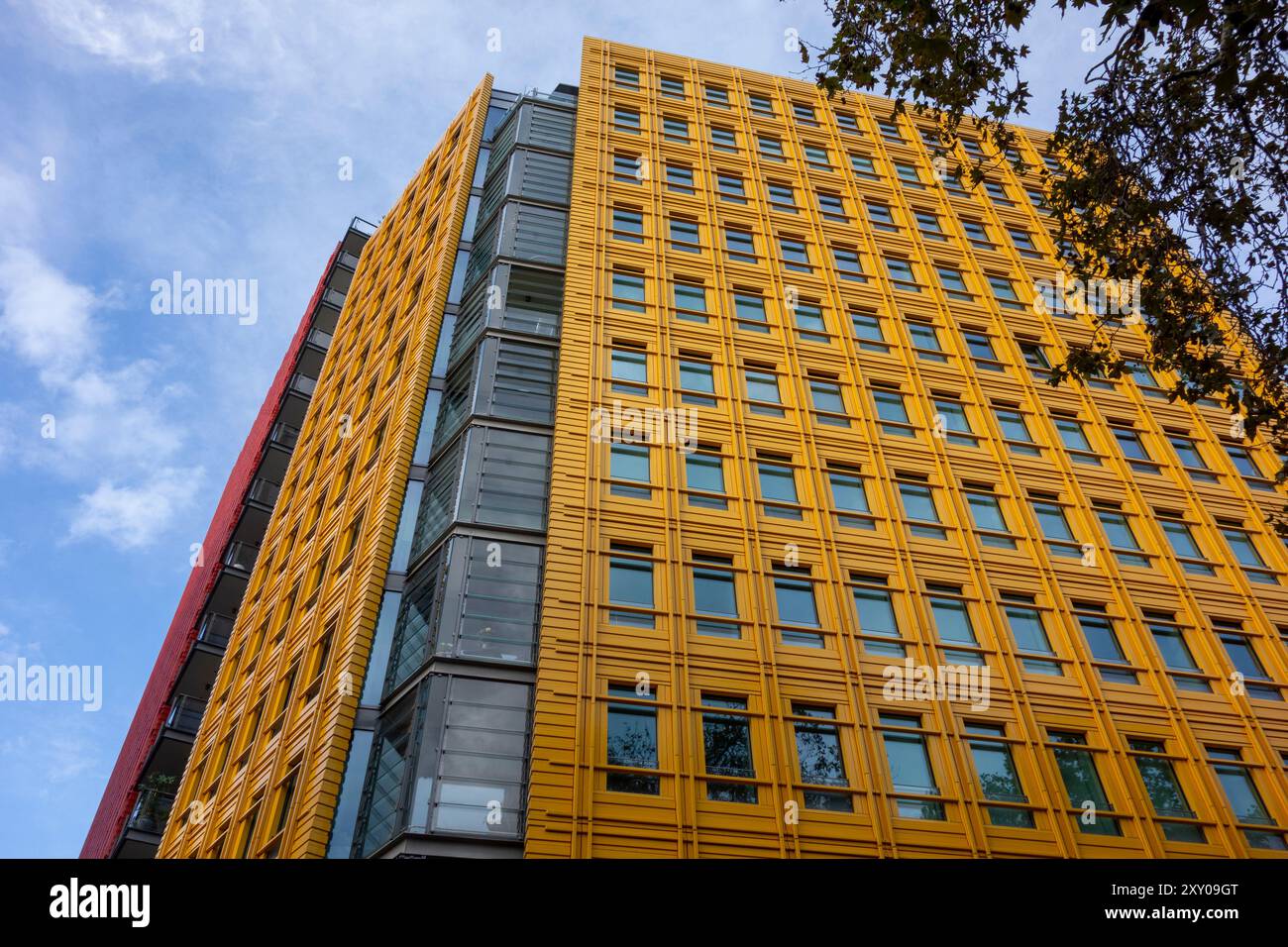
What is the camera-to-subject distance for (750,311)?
95.5ft

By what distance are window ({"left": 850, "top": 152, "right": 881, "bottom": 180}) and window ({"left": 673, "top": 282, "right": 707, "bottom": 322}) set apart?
10.7 meters

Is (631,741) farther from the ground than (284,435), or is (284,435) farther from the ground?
(284,435)

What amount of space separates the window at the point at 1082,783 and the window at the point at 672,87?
1047 inches

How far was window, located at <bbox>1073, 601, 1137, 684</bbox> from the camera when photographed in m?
22.3

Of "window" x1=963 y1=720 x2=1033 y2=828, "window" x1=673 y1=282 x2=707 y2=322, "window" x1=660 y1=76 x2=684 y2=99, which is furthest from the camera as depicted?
"window" x1=660 y1=76 x2=684 y2=99

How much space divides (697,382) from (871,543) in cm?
614

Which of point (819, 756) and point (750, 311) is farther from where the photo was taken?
point (750, 311)

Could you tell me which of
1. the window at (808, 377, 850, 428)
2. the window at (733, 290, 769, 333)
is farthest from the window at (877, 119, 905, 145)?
the window at (808, 377, 850, 428)

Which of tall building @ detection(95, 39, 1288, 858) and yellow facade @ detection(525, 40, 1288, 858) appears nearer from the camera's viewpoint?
tall building @ detection(95, 39, 1288, 858)

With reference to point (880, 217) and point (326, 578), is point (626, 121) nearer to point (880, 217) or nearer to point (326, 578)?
point (880, 217)

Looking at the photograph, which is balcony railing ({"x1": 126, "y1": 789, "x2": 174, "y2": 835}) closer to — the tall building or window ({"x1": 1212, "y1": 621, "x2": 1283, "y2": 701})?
the tall building

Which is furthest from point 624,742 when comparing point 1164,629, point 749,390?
point 1164,629

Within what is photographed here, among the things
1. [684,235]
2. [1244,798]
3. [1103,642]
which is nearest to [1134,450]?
[1103,642]
